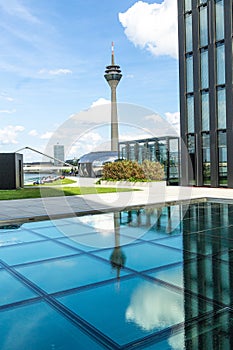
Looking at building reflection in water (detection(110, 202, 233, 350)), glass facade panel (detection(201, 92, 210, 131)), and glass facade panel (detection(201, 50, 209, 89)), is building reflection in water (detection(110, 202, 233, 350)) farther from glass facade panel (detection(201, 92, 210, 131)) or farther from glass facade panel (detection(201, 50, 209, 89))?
glass facade panel (detection(201, 50, 209, 89))

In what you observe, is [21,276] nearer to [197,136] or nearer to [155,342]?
[155,342]

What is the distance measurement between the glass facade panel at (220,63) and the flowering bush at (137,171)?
23.6ft

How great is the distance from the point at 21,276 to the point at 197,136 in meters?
19.4

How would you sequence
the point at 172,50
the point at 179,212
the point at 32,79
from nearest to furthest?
the point at 179,212
the point at 32,79
the point at 172,50

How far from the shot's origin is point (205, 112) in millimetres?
22234

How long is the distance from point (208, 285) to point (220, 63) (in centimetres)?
1948

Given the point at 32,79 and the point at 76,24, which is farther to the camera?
the point at 32,79

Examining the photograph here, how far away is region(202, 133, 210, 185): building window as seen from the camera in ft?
72.4

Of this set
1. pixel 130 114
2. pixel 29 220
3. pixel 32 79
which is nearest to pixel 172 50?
pixel 32 79

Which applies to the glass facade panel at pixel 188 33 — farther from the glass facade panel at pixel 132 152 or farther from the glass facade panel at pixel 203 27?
the glass facade panel at pixel 132 152

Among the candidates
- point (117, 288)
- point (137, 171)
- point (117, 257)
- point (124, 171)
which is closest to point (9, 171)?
point (124, 171)

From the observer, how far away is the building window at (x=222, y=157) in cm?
2097

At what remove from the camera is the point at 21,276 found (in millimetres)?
4766

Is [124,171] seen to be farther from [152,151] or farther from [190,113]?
[190,113]
